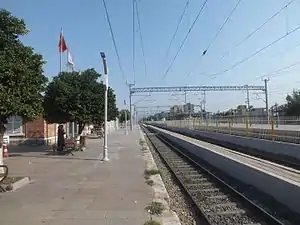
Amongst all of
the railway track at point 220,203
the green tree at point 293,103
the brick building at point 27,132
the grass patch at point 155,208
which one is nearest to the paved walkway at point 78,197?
the grass patch at point 155,208

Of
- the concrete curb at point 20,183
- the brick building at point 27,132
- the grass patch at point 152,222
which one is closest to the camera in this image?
the grass patch at point 152,222

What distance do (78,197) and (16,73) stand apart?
4.41 metres

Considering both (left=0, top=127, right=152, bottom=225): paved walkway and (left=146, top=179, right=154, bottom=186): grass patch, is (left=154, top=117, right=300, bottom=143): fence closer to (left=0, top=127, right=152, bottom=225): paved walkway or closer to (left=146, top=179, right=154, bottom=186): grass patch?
(left=0, top=127, right=152, bottom=225): paved walkway

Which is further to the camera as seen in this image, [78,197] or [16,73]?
[16,73]

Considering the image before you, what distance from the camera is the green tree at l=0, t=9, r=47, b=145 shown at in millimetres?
12568

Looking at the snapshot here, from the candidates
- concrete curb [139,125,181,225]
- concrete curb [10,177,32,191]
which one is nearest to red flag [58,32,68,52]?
concrete curb [139,125,181,225]

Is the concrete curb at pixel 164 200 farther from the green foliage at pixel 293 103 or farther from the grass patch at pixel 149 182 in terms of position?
the green foliage at pixel 293 103

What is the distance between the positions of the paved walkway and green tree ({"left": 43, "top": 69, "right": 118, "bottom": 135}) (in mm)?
6716

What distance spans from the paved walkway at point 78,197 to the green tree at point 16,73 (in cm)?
238

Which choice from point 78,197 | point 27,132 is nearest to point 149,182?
point 78,197

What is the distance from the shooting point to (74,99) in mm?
24312

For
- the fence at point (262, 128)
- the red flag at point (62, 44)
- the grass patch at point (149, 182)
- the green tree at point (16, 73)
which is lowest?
the grass patch at point (149, 182)

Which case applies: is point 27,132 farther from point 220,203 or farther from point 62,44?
point 220,203

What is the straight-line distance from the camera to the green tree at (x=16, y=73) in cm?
1257
